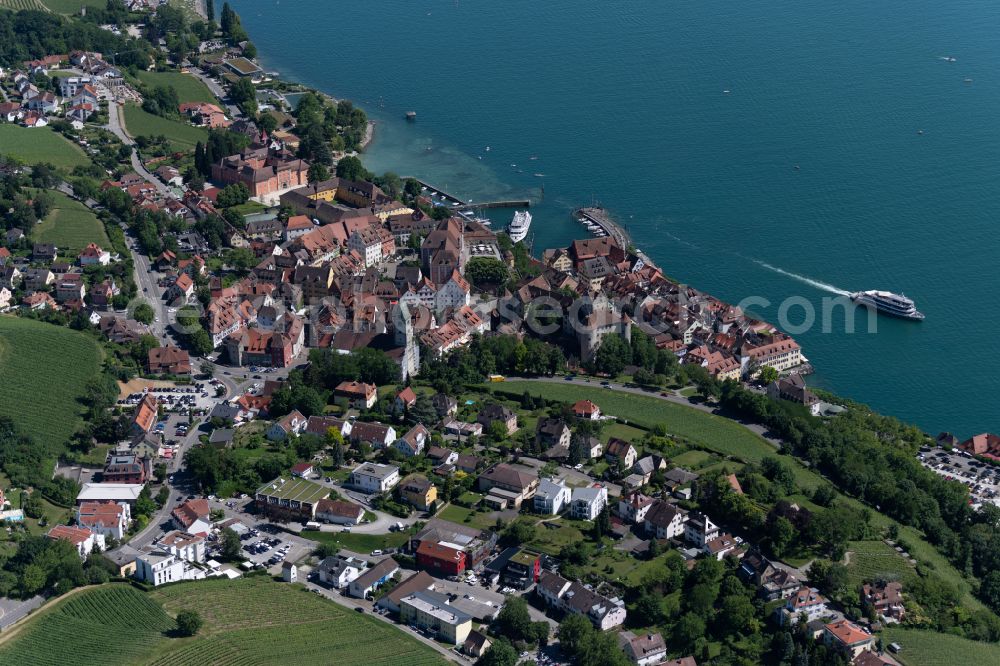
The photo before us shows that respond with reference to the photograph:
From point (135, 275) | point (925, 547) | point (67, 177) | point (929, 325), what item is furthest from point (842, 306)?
point (67, 177)

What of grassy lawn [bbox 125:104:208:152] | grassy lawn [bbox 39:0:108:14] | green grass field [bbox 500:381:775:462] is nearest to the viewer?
green grass field [bbox 500:381:775:462]

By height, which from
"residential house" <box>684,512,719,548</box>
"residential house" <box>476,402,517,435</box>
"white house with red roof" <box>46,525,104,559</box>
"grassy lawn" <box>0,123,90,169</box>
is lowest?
"white house with red roof" <box>46,525,104,559</box>

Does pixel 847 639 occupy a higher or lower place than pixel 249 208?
lower

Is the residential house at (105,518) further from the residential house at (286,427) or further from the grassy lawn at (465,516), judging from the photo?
the grassy lawn at (465,516)

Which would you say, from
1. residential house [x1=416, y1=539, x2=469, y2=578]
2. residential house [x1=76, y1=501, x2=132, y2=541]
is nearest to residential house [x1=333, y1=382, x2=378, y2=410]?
residential house [x1=76, y1=501, x2=132, y2=541]

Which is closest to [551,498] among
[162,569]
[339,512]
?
[339,512]

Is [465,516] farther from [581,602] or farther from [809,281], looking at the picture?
[809,281]

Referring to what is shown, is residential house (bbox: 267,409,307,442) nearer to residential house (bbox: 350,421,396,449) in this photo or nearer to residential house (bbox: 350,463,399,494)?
residential house (bbox: 350,421,396,449)
